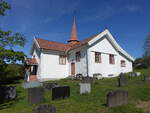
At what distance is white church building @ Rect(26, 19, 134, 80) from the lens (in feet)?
71.1

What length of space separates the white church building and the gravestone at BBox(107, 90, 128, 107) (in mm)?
13431

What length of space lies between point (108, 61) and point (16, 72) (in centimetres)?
1461

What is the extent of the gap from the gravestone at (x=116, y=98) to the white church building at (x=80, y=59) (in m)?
13.4

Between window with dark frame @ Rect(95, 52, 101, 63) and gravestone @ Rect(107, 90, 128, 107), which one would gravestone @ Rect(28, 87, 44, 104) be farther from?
window with dark frame @ Rect(95, 52, 101, 63)

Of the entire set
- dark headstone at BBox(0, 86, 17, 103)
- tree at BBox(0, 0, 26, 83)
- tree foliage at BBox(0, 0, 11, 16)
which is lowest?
dark headstone at BBox(0, 86, 17, 103)

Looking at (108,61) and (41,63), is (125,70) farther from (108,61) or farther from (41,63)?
(41,63)

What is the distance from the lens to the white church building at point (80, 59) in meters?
21.7

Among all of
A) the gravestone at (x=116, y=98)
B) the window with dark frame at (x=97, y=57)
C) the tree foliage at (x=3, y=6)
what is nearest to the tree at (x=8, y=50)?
the tree foliage at (x=3, y=6)

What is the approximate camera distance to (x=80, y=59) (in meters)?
22.4

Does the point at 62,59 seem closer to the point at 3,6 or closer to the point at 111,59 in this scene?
the point at 111,59

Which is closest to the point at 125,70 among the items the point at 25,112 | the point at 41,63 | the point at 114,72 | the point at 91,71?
the point at 114,72

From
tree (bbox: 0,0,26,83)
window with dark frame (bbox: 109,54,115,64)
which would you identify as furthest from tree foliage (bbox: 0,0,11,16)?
window with dark frame (bbox: 109,54,115,64)

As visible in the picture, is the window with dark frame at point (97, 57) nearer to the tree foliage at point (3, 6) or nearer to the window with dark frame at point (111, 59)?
the window with dark frame at point (111, 59)

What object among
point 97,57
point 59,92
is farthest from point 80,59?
point 59,92
